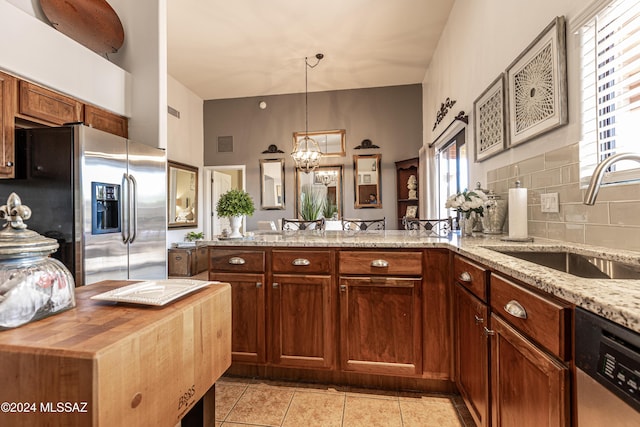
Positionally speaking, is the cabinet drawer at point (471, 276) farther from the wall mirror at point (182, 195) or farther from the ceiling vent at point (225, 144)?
→ the ceiling vent at point (225, 144)

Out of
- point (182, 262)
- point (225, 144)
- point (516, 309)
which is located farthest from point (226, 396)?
point (225, 144)

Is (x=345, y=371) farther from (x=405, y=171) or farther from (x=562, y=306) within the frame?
(x=405, y=171)

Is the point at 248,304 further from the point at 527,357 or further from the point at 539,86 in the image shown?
the point at 539,86

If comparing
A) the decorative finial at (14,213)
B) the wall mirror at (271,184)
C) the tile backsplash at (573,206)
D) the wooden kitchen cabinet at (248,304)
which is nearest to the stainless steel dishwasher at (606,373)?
the tile backsplash at (573,206)

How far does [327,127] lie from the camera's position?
561 centimetres

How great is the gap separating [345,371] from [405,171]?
4.13 metres

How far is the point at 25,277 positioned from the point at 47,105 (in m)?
2.10

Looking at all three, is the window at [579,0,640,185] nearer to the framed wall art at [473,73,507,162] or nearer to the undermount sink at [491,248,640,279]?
the undermount sink at [491,248,640,279]

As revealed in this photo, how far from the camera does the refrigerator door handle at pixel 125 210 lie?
2.18 m

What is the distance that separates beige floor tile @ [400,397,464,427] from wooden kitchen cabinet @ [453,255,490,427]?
0.58 ft

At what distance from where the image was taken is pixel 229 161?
232 inches

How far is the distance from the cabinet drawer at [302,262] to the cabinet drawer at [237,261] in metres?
0.10

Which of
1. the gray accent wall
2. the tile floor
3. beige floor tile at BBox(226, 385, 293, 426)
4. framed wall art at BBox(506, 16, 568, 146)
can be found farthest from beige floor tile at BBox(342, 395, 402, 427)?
the gray accent wall

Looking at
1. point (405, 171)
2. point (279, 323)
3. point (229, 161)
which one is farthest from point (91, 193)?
point (405, 171)
